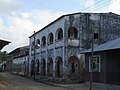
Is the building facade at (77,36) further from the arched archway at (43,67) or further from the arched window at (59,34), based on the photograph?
the arched archway at (43,67)

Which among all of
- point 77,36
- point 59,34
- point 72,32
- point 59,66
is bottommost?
point 59,66

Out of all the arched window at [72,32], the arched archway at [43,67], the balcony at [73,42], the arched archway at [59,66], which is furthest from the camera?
the arched archway at [43,67]

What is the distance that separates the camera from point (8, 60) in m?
88.7

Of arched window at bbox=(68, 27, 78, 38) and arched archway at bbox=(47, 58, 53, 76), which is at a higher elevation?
arched window at bbox=(68, 27, 78, 38)

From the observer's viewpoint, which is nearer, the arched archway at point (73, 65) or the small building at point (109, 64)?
the small building at point (109, 64)

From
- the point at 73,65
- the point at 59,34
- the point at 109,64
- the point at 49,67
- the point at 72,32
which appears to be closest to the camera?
the point at 109,64

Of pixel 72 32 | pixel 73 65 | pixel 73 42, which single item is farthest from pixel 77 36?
pixel 73 65

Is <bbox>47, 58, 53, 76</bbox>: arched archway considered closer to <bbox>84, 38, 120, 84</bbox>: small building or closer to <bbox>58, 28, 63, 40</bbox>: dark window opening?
<bbox>58, 28, 63, 40</bbox>: dark window opening

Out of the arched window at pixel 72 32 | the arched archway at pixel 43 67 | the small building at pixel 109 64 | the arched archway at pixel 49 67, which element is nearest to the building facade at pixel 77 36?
the arched window at pixel 72 32

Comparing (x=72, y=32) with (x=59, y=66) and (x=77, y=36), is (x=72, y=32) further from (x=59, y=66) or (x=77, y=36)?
(x=59, y=66)

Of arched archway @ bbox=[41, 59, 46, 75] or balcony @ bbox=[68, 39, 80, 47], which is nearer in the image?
balcony @ bbox=[68, 39, 80, 47]

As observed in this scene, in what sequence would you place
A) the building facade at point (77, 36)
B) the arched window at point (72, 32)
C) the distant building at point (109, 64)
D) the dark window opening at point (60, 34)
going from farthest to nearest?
1. the dark window opening at point (60, 34)
2. the arched window at point (72, 32)
3. the building facade at point (77, 36)
4. the distant building at point (109, 64)

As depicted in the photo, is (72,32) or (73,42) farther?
(72,32)

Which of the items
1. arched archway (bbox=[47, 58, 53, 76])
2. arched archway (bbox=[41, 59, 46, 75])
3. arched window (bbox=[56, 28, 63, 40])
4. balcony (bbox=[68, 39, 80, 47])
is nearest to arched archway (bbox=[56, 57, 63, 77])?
arched window (bbox=[56, 28, 63, 40])
